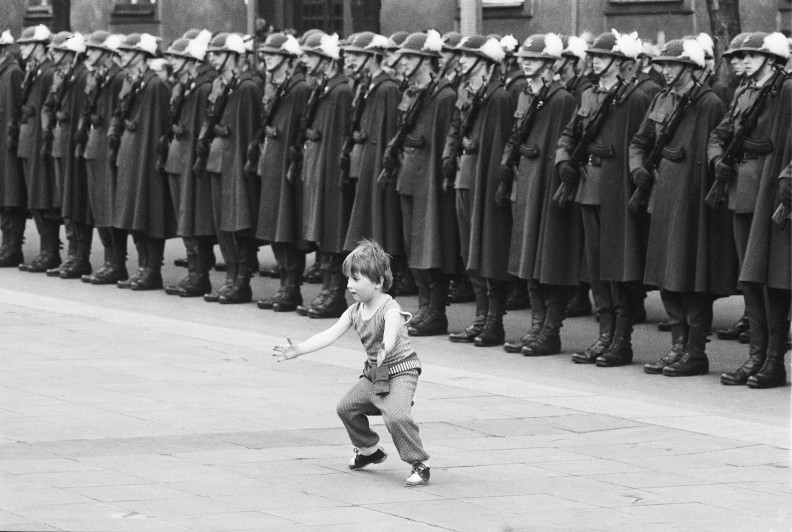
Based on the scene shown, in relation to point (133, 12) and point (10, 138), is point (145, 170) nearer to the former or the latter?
point (10, 138)

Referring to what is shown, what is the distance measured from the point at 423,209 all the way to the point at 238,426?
166 inches

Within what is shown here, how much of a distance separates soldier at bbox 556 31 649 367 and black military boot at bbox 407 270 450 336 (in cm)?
169

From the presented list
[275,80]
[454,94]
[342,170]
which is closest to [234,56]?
[275,80]

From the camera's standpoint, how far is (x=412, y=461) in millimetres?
8031

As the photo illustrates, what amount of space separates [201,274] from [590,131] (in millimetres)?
5120

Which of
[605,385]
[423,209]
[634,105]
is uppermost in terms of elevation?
[634,105]

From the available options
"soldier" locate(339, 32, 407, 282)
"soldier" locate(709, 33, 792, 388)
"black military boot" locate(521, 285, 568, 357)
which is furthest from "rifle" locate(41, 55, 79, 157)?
"soldier" locate(709, 33, 792, 388)

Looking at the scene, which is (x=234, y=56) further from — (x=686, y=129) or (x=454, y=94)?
(x=686, y=129)

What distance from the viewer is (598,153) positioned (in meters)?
11.9

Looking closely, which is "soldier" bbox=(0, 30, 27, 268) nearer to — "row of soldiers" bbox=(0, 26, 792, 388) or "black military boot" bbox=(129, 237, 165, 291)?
"row of soldiers" bbox=(0, 26, 792, 388)

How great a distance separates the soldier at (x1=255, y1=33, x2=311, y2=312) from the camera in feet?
47.9

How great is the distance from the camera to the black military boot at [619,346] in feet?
39.6

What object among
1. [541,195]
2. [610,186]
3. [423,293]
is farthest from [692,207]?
[423,293]

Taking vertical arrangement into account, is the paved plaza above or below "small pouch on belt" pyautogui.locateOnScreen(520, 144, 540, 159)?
below
